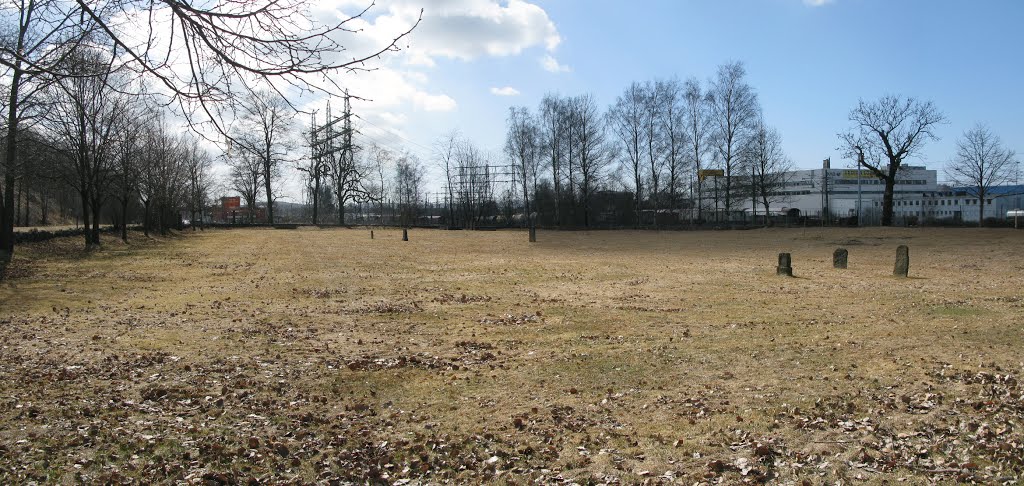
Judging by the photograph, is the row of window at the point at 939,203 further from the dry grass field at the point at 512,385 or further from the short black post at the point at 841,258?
the dry grass field at the point at 512,385

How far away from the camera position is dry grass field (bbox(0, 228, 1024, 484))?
453 cm

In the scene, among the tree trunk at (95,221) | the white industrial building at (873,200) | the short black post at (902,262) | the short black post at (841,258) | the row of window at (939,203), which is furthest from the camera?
the row of window at (939,203)

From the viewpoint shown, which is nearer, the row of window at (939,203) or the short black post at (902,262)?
the short black post at (902,262)

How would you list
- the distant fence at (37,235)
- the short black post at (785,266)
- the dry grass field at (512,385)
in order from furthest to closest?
1. the distant fence at (37,235)
2. the short black post at (785,266)
3. the dry grass field at (512,385)

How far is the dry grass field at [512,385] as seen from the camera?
4527 mm

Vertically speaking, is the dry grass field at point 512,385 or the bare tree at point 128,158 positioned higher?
the bare tree at point 128,158

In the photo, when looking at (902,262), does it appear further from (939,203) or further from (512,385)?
(939,203)

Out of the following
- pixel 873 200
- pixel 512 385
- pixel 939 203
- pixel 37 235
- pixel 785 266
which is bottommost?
pixel 512 385

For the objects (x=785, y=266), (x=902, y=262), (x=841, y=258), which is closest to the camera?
(x=902, y=262)

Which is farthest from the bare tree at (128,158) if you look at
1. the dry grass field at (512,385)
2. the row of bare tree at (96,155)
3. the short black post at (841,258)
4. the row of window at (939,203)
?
the row of window at (939,203)

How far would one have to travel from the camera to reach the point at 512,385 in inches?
265

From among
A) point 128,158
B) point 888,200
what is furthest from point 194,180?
point 888,200

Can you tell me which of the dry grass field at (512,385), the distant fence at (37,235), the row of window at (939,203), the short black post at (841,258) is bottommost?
the dry grass field at (512,385)

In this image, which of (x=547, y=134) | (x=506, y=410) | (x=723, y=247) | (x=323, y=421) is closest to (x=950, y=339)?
(x=506, y=410)
